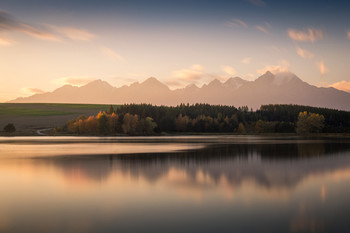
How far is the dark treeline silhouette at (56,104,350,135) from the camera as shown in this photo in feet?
423

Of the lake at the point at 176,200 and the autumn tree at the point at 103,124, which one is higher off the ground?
the autumn tree at the point at 103,124

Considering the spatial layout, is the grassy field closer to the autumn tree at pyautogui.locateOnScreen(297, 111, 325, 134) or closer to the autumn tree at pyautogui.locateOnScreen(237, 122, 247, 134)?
the autumn tree at pyautogui.locateOnScreen(237, 122, 247, 134)

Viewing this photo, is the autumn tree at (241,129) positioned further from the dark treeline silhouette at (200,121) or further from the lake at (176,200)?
the lake at (176,200)

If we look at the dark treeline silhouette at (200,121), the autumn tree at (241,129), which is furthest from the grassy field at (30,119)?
the autumn tree at (241,129)

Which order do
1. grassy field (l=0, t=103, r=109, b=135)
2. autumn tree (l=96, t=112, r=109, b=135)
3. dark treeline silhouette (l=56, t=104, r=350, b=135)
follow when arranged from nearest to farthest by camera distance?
1. autumn tree (l=96, t=112, r=109, b=135)
2. dark treeline silhouette (l=56, t=104, r=350, b=135)
3. grassy field (l=0, t=103, r=109, b=135)

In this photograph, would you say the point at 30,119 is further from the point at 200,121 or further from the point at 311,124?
the point at 311,124

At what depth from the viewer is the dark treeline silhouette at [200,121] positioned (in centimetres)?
12888

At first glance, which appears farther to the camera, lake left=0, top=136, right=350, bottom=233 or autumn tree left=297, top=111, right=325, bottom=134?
autumn tree left=297, top=111, right=325, bottom=134

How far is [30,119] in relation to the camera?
164875mm

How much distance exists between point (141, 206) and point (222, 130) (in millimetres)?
137458

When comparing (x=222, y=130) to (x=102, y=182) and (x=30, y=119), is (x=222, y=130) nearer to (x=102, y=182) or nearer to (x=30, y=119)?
(x=30, y=119)

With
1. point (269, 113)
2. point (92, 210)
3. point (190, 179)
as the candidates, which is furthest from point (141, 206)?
Result: point (269, 113)

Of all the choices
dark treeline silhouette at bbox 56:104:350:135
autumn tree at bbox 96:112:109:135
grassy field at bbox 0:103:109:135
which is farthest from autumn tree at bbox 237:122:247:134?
grassy field at bbox 0:103:109:135

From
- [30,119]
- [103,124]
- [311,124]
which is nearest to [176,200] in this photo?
[103,124]
